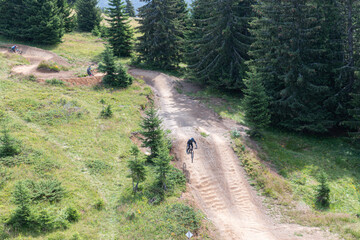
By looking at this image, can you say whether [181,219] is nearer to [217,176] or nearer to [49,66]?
[217,176]

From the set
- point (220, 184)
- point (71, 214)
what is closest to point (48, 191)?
point (71, 214)

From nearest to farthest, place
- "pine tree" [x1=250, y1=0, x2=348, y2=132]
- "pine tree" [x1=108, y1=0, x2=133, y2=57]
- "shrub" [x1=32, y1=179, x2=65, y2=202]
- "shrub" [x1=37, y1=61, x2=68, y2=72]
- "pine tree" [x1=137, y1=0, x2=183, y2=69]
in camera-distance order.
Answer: "shrub" [x1=32, y1=179, x2=65, y2=202]
"pine tree" [x1=250, y1=0, x2=348, y2=132]
"shrub" [x1=37, y1=61, x2=68, y2=72]
"pine tree" [x1=137, y1=0, x2=183, y2=69]
"pine tree" [x1=108, y1=0, x2=133, y2=57]

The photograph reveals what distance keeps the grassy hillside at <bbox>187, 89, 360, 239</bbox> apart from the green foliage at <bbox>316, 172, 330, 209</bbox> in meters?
0.34

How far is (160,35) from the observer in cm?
4134

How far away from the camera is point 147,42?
42094mm

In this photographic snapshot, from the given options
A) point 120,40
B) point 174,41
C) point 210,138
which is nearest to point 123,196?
point 210,138

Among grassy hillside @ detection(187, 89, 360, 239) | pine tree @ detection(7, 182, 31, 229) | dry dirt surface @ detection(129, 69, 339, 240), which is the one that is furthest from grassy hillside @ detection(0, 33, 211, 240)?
grassy hillside @ detection(187, 89, 360, 239)

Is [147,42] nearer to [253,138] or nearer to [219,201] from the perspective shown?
[253,138]

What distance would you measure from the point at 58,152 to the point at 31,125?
478 cm

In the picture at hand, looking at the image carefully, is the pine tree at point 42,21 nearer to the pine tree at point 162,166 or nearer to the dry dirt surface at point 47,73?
the dry dirt surface at point 47,73

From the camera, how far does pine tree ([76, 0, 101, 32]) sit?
58200 millimetres

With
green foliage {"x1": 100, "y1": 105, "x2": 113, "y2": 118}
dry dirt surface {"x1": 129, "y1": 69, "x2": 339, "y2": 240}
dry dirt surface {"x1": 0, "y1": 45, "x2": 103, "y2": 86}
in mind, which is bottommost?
dry dirt surface {"x1": 129, "y1": 69, "x2": 339, "y2": 240}

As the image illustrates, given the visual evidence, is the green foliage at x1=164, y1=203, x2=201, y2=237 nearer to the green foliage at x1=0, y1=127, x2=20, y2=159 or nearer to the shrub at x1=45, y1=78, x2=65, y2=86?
the green foliage at x1=0, y1=127, x2=20, y2=159

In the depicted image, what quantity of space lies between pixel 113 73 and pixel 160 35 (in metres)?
13.1
